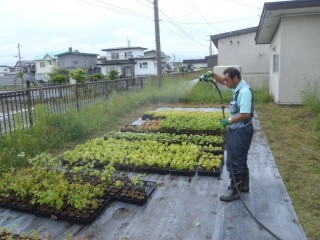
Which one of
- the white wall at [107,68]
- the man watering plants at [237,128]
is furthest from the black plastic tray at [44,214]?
the white wall at [107,68]

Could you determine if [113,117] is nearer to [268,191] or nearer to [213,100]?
[213,100]

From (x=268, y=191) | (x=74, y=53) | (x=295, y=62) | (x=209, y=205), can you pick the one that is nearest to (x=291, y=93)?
(x=295, y=62)

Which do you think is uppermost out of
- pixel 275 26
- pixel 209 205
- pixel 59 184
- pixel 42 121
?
pixel 275 26

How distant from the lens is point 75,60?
149 feet

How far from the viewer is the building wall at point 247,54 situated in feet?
53.8

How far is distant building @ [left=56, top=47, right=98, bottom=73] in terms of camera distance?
4509 cm

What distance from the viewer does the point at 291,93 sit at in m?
9.70

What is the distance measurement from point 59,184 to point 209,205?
1.90 meters

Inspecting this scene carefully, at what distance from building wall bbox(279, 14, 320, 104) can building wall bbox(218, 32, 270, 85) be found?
6546 millimetres

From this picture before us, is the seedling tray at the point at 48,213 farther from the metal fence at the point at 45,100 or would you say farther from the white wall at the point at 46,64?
the white wall at the point at 46,64

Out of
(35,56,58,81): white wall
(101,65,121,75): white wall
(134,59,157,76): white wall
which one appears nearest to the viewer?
(101,65,121,75): white wall

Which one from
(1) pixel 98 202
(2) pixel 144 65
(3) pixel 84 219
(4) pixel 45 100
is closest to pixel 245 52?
(4) pixel 45 100

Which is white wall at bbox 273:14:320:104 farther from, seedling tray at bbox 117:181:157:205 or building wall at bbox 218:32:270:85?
seedling tray at bbox 117:181:157:205

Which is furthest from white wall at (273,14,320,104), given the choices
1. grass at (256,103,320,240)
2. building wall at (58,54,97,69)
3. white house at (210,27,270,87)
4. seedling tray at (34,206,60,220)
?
building wall at (58,54,97,69)
